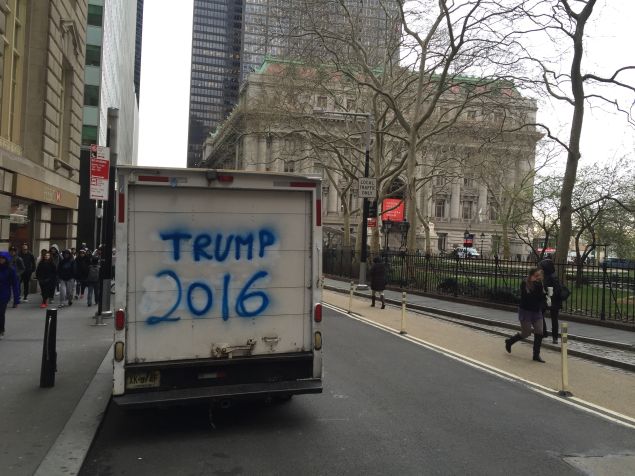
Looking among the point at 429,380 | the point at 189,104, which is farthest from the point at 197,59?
the point at 429,380

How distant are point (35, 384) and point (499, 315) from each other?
1324 centimetres

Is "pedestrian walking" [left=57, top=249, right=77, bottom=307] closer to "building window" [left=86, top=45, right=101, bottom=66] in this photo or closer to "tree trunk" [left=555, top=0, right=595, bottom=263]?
"tree trunk" [left=555, top=0, right=595, bottom=263]

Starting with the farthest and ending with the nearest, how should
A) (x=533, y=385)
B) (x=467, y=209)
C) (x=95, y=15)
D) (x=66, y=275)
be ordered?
(x=467, y=209) → (x=95, y=15) → (x=66, y=275) → (x=533, y=385)

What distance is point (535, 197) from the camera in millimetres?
44656

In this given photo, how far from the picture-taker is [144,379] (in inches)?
213

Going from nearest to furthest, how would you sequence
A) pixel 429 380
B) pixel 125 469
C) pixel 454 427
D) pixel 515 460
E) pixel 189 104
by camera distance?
pixel 125 469
pixel 515 460
pixel 454 427
pixel 429 380
pixel 189 104

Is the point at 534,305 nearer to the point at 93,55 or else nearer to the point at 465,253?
the point at 93,55

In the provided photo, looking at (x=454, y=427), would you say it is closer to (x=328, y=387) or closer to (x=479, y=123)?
(x=328, y=387)

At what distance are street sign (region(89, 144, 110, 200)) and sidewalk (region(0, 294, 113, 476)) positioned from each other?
2915 mm

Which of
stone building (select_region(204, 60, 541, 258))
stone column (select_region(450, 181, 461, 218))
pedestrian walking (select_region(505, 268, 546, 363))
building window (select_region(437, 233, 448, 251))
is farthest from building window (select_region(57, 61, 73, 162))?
stone column (select_region(450, 181, 461, 218))

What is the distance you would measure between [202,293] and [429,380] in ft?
13.5

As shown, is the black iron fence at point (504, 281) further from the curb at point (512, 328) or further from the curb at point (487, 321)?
the curb at point (512, 328)

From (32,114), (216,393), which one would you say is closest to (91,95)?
(32,114)

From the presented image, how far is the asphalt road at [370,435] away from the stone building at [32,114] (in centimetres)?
1046
